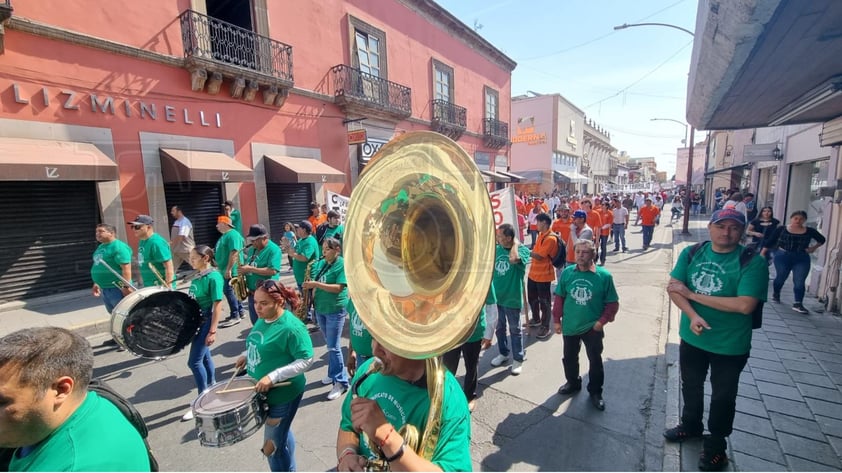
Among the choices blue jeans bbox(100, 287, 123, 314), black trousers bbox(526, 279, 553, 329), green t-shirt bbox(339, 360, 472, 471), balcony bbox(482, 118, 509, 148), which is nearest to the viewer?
green t-shirt bbox(339, 360, 472, 471)

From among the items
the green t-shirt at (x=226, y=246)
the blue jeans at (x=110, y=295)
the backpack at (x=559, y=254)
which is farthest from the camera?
the green t-shirt at (x=226, y=246)

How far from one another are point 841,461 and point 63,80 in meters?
12.0

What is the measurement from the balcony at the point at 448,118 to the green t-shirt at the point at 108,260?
1364 cm

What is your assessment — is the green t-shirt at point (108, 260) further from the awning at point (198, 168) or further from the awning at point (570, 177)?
the awning at point (570, 177)

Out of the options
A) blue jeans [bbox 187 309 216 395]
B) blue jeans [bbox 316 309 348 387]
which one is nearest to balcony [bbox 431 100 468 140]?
blue jeans [bbox 316 309 348 387]

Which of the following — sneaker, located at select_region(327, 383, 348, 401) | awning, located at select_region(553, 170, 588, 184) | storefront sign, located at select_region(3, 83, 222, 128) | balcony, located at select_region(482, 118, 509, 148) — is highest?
balcony, located at select_region(482, 118, 509, 148)

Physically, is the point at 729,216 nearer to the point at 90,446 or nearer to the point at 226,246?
the point at 90,446

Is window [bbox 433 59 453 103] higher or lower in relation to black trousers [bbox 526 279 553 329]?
higher

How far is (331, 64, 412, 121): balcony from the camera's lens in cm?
1244

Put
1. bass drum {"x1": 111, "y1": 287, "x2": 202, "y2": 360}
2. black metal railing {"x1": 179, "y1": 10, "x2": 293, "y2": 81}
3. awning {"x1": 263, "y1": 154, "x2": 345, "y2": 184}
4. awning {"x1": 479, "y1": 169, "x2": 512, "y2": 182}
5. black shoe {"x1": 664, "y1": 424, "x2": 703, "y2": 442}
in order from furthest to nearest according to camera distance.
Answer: awning {"x1": 479, "y1": 169, "x2": 512, "y2": 182} → awning {"x1": 263, "y1": 154, "x2": 345, "y2": 184} → black metal railing {"x1": 179, "y1": 10, "x2": 293, "y2": 81} → bass drum {"x1": 111, "y1": 287, "x2": 202, "y2": 360} → black shoe {"x1": 664, "y1": 424, "x2": 703, "y2": 442}

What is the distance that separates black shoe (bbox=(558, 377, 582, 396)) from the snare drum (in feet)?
9.92

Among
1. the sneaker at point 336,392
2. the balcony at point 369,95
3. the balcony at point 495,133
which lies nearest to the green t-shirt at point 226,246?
the sneaker at point 336,392

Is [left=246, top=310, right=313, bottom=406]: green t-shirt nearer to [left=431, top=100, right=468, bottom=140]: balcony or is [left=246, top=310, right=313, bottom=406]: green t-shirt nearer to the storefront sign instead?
the storefront sign

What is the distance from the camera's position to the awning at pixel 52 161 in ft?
19.4
